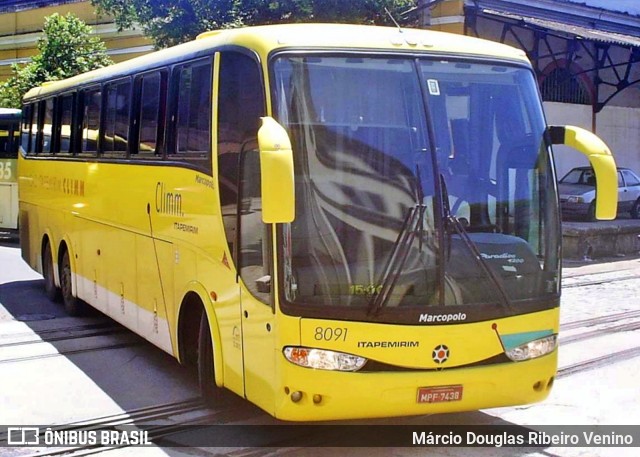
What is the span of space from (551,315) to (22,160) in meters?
10.3

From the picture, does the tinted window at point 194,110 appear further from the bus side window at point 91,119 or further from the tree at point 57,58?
the tree at point 57,58

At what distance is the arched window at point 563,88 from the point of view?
27703 mm

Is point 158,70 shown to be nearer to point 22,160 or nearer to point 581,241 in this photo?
point 22,160

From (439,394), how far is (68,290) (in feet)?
23.3

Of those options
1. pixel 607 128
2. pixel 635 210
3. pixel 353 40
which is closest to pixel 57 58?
pixel 635 210

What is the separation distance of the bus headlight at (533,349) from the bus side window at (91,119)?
599 cm

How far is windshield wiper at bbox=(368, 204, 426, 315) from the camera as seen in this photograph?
19.4 ft

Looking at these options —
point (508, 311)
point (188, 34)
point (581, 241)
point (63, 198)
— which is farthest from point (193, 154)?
point (581, 241)

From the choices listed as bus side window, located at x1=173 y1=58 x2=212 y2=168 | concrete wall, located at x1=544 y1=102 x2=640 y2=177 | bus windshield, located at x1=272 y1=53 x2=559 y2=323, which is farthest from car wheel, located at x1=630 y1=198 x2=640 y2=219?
bus windshield, located at x1=272 y1=53 x2=559 y2=323

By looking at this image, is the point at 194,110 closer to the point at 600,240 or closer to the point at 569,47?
the point at 600,240

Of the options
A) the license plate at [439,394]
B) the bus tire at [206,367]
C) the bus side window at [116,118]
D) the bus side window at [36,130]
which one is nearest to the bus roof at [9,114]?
the bus side window at [36,130]

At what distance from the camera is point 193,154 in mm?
7570

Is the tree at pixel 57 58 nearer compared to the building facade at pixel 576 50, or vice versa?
the building facade at pixel 576 50

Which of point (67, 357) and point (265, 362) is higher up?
point (265, 362)
